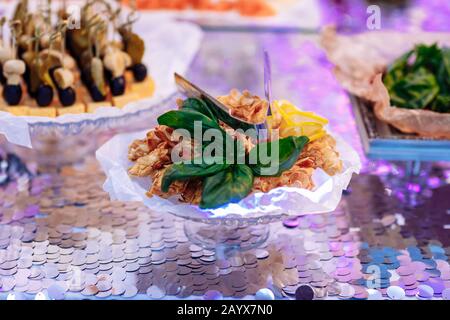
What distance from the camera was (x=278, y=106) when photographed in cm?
111

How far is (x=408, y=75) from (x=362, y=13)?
643 mm

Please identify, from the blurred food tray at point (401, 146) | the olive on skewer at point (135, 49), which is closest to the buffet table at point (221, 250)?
Result: the blurred food tray at point (401, 146)

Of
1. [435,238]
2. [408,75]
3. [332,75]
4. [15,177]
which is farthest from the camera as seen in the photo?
[332,75]

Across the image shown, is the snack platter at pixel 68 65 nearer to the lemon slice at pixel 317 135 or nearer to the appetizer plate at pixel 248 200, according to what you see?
the appetizer plate at pixel 248 200

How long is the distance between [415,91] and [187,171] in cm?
57

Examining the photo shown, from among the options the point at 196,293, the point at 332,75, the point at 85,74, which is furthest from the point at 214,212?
the point at 332,75

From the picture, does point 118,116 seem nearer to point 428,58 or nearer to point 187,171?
point 187,171

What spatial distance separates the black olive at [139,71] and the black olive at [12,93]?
24 cm

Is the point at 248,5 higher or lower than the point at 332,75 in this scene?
higher

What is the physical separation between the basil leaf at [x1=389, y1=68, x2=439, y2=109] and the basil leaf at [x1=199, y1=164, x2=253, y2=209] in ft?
1.53

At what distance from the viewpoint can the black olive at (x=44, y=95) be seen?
49.1 inches

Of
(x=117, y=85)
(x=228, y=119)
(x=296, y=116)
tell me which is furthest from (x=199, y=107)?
(x=117, y=85)

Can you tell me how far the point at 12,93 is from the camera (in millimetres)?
1238
